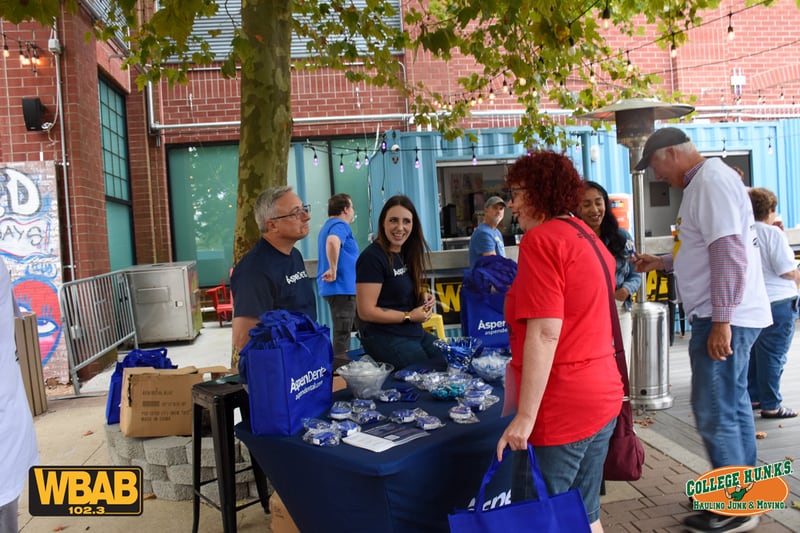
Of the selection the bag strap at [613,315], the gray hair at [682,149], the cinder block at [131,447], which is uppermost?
the gray hair at [682,149]

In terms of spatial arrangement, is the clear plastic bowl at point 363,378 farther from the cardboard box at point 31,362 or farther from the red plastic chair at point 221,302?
the red plastic chair at point 221,302

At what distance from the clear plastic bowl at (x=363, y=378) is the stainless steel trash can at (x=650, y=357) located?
3.45m

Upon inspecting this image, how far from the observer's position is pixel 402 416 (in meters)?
2.40

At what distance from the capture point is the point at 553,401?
7.00ft

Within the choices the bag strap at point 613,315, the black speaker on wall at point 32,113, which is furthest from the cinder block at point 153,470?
the black speaker on wall at point 32,113

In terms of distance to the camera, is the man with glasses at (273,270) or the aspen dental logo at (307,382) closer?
the aspen dental logo at (307,382)

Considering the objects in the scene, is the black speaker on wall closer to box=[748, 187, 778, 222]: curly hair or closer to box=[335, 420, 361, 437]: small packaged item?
box=[335, 420, 361, 437]: small packaged item

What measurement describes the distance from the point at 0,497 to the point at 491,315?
7.76 feet

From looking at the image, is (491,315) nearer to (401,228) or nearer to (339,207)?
(401,228)

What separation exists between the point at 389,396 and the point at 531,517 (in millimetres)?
919

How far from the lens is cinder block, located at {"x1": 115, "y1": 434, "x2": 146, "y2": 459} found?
Result: 393cm

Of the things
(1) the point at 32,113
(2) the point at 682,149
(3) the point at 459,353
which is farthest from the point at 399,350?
(1) the point at 32,113

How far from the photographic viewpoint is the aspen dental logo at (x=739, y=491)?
319 cm

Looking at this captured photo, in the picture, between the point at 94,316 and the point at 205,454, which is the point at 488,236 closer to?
the point at 205,454
